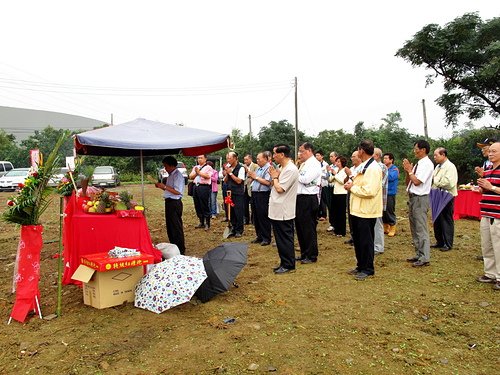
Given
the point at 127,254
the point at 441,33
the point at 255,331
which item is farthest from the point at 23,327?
the point at 441,33

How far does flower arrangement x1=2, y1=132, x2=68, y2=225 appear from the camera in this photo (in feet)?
13.1

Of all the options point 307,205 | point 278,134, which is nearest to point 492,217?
point 307,205

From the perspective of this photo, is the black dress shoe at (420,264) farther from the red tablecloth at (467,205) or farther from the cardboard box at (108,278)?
the red tablecloth at (467,205)

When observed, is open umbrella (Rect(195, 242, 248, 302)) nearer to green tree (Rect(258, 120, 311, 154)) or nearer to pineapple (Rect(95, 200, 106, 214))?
pineapple (Rect(95, 200, 106, 214))

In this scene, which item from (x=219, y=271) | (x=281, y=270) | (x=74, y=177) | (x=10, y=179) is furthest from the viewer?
(x=10, y=179)

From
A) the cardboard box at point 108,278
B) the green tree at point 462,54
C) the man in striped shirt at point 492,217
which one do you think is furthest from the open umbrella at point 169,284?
the green tree at point 462,54

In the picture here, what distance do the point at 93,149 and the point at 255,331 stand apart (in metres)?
4.37

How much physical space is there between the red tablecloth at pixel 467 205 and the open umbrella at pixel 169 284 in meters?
8.03

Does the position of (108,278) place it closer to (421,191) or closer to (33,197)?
(33,197)

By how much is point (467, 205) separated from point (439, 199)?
4255mm

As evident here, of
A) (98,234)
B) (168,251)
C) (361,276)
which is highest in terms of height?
(98,234)

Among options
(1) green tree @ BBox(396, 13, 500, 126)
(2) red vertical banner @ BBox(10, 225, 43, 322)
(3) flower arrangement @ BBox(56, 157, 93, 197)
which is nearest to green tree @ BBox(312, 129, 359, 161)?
(1) green tree @ BBox(396, 13, 500, 126)

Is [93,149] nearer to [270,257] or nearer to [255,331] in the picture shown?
[270,257]

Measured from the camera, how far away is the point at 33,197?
4.00 meters
